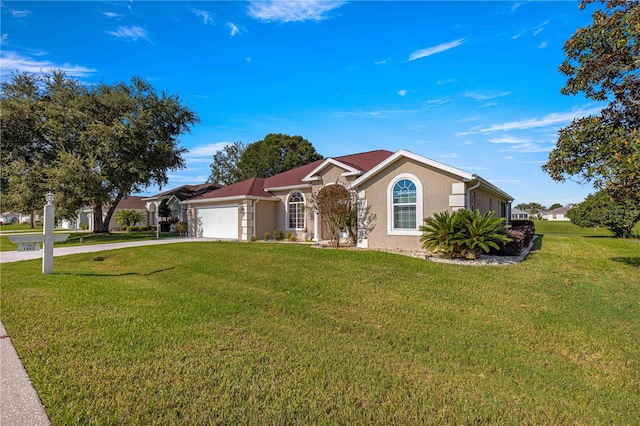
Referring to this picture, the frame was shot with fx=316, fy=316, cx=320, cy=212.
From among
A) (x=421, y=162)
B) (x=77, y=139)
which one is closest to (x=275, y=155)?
(x=77, y=139)

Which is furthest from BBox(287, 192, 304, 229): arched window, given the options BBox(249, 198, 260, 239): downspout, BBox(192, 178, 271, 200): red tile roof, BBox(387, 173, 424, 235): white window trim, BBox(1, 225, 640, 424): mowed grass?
BBox(1, 225, 640, 424): mowed grass

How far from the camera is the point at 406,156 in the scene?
12938 millimetres

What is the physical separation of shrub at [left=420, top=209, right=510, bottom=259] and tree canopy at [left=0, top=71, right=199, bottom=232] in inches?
868

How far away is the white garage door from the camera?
68.5ft

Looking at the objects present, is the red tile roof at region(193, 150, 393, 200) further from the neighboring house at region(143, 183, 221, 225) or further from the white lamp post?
the white lamp post

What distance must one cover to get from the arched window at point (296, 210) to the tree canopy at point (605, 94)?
1248 cm

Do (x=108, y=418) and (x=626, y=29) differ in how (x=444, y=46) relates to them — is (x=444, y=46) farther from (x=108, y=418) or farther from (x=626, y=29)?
(x=108, y=418)

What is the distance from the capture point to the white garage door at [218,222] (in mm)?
20891

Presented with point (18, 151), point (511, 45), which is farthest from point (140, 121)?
point (511, 45)

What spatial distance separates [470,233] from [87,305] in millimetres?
10528

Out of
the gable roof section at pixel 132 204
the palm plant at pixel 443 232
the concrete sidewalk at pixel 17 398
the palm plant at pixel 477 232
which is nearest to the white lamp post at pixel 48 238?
the concrete sidewalk at pixel 17 398

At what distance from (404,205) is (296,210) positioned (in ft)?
26.5

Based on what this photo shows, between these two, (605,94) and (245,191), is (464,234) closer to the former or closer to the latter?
(605,94)

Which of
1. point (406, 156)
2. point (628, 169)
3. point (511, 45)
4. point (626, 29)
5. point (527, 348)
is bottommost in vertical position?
point (527, 348)
